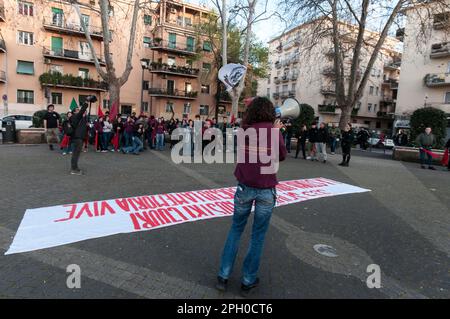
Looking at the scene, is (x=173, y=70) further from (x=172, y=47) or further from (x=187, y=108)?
(x=187, y=108)

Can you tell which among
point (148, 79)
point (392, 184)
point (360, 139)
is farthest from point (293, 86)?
point (392, 184)

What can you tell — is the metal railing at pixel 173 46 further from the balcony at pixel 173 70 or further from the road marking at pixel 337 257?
the road marking at pixel 337 257

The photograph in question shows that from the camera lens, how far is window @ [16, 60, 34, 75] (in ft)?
112

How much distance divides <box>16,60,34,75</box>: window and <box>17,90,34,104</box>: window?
2193mm

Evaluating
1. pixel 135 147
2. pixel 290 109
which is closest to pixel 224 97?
pixel 135 147

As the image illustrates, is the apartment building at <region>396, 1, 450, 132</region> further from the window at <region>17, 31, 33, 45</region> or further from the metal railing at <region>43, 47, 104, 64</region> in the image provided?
the window at <region>17, 31, 33, 45</region>

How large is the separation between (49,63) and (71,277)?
3970 centimetres

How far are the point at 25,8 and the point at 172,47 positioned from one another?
17136mm

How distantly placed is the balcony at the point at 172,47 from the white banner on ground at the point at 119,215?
3816cm

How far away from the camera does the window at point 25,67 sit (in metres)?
34.2

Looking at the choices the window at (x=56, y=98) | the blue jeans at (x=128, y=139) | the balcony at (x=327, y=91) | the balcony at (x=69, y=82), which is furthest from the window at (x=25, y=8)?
the balcony at (x=327, y=91)

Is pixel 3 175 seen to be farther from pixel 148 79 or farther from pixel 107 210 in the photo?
pixel 148 79

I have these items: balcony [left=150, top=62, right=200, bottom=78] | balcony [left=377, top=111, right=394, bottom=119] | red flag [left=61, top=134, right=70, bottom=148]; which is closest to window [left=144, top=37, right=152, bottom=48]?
balcony [left=150, top=62, right=200, bottom=78]

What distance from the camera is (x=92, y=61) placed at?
37344 mm
